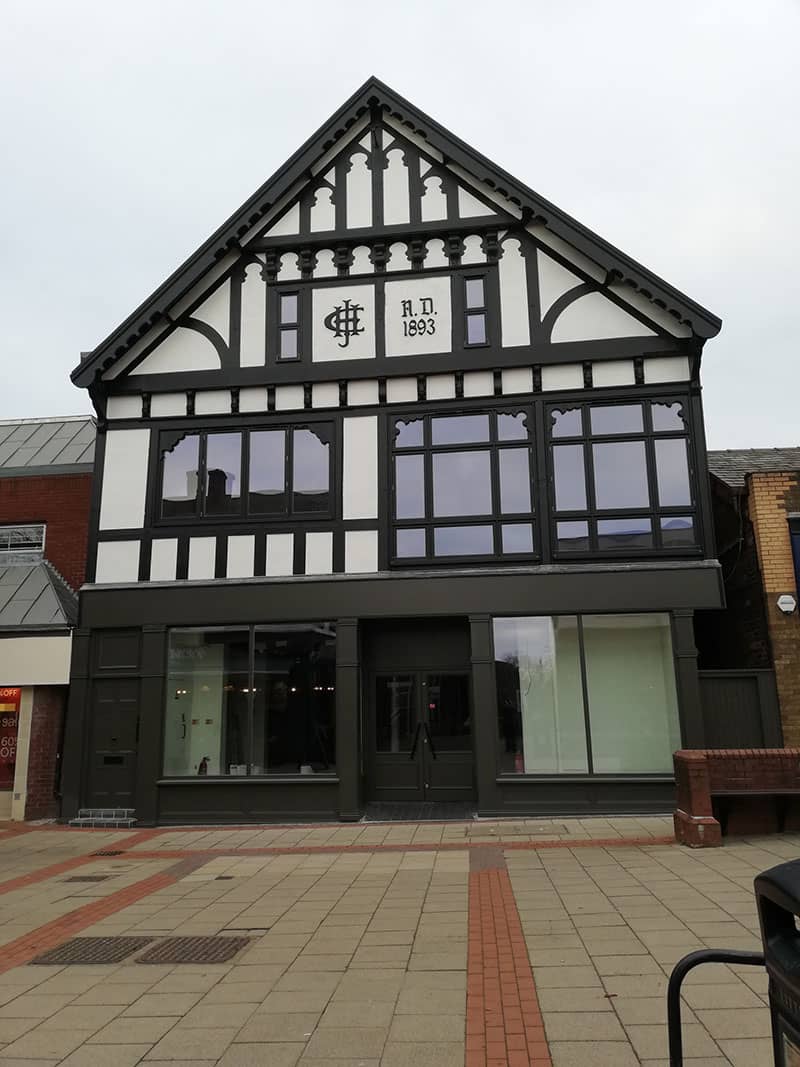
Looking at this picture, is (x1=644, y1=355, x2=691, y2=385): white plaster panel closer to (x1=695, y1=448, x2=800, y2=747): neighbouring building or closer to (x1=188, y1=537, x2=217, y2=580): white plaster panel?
(x1=695, y1=448, x2=800, y2=747): neighbouring building

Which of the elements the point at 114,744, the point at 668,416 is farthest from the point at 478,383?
the point at 114,744

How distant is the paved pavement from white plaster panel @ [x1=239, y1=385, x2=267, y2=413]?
24.4 feet

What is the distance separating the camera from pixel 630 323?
45.7 feet

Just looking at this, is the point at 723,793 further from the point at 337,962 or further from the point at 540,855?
the point at 337,962

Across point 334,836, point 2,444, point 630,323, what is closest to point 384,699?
point 334,836

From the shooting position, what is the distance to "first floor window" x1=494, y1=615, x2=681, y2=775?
13.0 meters

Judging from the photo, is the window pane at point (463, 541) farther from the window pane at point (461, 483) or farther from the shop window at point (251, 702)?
the shop window at point (251, 702)

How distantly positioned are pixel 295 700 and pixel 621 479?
658 centimetres

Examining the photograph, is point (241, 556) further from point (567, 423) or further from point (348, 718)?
point (567, 423)

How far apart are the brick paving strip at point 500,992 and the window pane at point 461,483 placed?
6846mm

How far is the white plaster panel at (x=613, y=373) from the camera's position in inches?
543

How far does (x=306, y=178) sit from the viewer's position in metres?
14.9

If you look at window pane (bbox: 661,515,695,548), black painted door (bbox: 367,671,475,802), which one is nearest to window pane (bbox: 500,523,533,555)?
window pane (bbox: 661,515,695,548)

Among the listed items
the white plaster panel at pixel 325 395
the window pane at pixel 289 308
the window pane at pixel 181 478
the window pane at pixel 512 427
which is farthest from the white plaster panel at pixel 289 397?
the window pane at pixel 512 427
